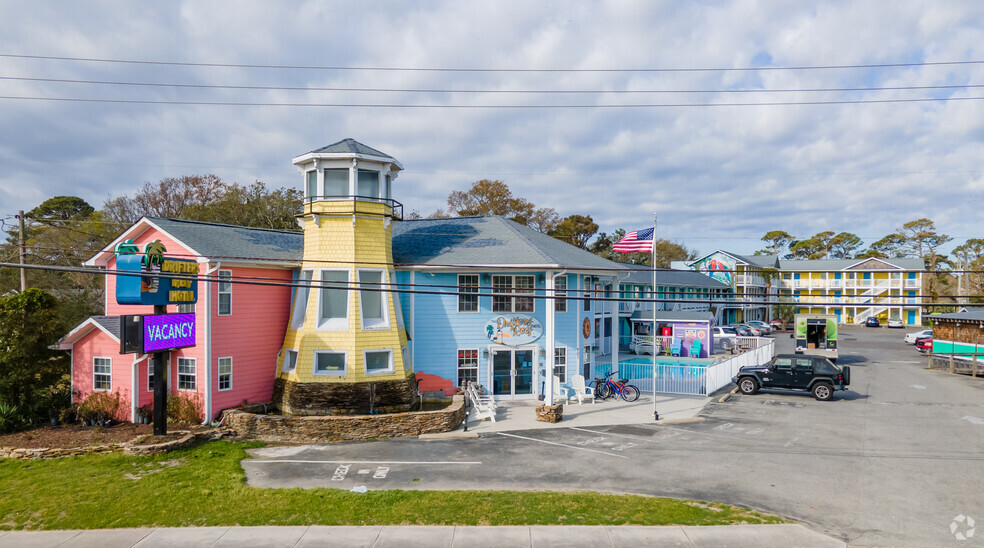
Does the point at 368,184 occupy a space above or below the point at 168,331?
above

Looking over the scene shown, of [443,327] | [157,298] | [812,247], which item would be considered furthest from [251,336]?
[812,247]

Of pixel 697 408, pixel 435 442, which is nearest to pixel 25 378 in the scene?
pixel 435 442

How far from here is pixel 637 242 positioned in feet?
71.5

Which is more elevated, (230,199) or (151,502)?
(230,199)

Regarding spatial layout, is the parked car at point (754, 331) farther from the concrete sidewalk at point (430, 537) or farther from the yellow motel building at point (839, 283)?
the concrete sidewalk at point (430, 537)

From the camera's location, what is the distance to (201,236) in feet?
65.0

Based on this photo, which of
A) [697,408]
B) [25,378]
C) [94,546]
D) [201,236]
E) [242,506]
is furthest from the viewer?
[697,408]

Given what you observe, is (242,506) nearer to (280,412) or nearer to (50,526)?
(50,526)

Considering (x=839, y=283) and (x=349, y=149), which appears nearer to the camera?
(x=349, y=149)

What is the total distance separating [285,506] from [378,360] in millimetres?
8641

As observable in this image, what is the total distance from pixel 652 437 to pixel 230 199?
36.6m

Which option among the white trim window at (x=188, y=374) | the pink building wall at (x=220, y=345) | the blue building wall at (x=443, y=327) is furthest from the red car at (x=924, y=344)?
the white trim window at (x=188, y=374)

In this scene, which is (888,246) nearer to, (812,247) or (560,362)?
(812,247)

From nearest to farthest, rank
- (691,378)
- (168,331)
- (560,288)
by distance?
(168,331) < (560,288) < (691,378)
